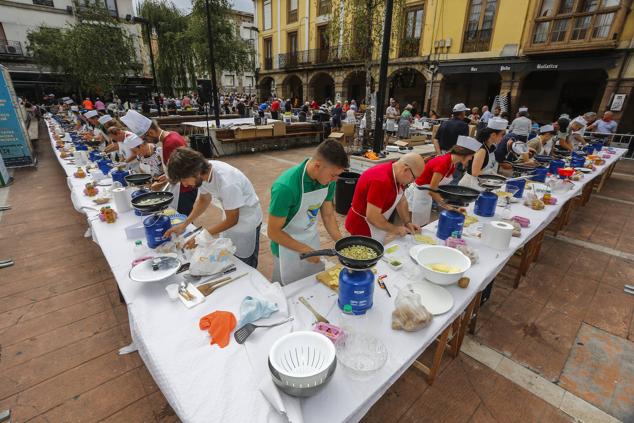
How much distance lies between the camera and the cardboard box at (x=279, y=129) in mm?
11411

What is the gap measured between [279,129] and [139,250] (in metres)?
9.76

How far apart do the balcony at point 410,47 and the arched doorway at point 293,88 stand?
1149 cm

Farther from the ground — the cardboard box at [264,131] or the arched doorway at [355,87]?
the arched doorway at [355,87]

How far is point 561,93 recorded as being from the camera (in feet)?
50.2

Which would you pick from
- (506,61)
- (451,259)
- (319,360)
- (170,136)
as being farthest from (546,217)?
(506,61)

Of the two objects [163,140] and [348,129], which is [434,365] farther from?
[348,129]

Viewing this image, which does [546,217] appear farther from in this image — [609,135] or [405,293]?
[609,135]

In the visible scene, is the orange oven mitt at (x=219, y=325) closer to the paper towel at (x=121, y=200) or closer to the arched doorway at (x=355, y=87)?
the paper towel at (x=121, y=200)

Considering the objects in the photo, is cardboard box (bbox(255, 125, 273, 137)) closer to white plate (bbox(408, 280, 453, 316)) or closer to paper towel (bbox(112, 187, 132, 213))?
paper towel (bbox(112, 187, 132, 213))

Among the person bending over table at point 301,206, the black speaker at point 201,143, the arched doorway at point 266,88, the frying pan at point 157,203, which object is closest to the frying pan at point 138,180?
the frying pan at point 157,203

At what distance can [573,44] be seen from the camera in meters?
11.8

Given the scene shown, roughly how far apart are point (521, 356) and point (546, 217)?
158 cm

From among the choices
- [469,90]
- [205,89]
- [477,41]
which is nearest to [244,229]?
[205,89]

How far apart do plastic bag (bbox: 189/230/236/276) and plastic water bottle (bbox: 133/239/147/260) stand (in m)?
0.62
